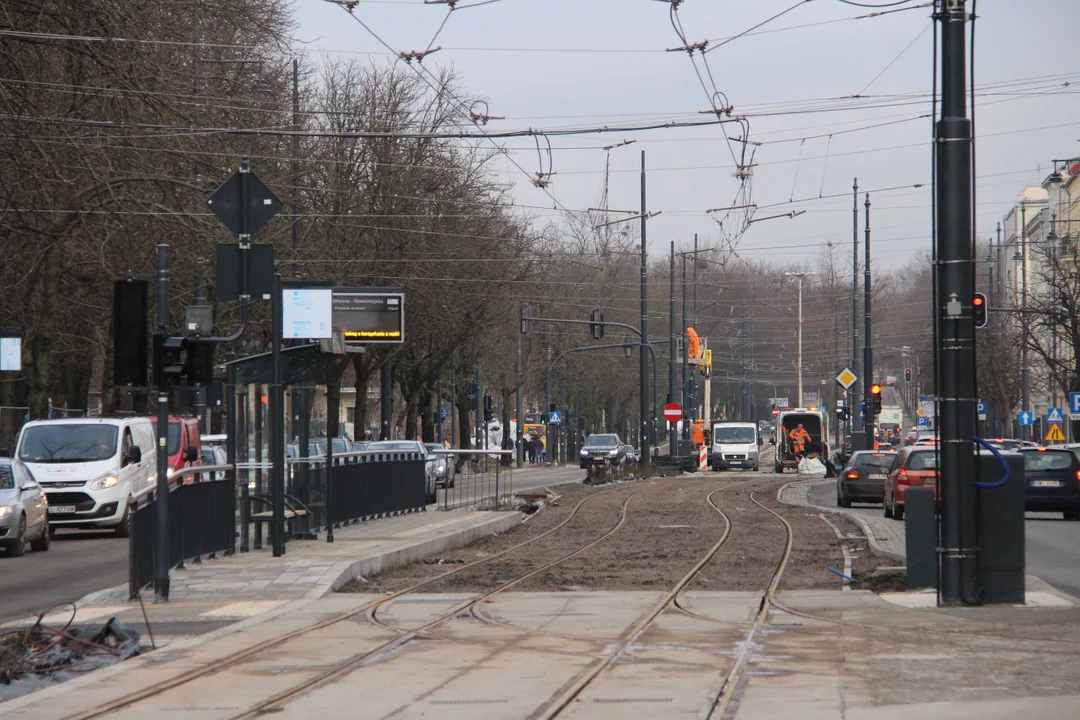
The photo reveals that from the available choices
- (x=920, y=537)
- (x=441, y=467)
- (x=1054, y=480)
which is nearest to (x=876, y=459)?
(x=1054, y=480)

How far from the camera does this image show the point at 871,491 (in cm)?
3347

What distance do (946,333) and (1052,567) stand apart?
6.49 metres

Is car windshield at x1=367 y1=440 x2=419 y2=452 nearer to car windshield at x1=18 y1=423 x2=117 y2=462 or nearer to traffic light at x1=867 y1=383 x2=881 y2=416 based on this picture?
car windshield at x1=18 y1=423 x2=117 y2=462

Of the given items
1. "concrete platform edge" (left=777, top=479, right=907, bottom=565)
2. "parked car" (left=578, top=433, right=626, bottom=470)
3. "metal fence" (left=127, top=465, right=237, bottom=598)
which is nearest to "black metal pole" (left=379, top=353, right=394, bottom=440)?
"parked car" (left=578, top=433, right=626, bottom=470)

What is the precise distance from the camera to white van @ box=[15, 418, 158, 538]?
2495 centimetres

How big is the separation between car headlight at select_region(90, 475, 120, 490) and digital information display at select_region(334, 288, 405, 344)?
14.9 m

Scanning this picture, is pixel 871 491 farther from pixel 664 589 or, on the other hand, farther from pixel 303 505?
pixel 664 589

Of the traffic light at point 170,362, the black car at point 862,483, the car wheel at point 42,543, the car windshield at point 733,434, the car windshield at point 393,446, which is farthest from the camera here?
the car windshield at point 733,434

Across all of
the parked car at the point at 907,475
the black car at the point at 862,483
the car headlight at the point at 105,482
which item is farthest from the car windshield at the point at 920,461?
the car headlight at the point at 105,482

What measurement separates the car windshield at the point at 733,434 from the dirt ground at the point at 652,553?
33.7 metres

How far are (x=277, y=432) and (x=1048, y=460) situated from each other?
17722 mm

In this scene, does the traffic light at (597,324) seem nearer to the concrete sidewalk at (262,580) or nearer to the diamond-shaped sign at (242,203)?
the concrete sidewalk at (262,580)

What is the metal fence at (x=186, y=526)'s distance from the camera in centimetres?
1439

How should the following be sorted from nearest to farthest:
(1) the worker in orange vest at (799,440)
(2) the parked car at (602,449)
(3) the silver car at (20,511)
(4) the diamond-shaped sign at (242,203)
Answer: (4) the diamond-shaped sign at (242,203)
(3) the silver car at (20,511)
(2) the parked car at (602,449)
(1) the worker in orange vest at (799,440)
